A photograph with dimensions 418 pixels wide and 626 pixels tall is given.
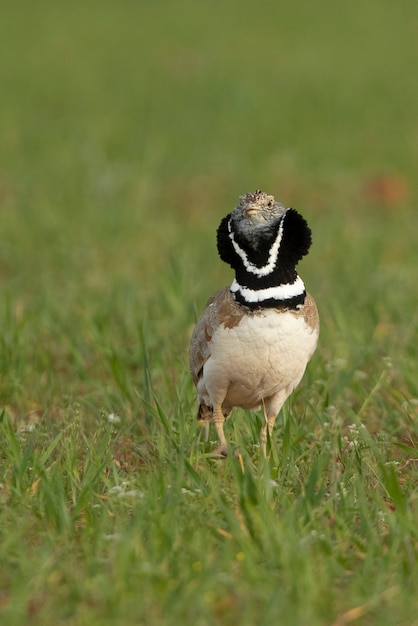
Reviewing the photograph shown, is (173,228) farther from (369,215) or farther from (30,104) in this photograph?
(30,104)

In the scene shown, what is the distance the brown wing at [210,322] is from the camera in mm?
4719

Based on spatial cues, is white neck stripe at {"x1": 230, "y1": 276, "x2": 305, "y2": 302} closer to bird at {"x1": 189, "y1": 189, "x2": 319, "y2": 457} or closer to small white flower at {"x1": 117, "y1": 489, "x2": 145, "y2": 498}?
bird at {"x1": 189, "y1": 189, "x2": 319, "y2": 457}

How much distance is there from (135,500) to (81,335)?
289 cm

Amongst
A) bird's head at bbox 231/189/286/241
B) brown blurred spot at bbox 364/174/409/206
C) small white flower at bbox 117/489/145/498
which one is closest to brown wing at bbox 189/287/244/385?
bird's head at bbox 231/189/286/241

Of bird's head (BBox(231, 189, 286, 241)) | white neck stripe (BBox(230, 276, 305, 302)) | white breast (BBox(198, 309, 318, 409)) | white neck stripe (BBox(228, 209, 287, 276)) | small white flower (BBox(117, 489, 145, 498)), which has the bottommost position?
small white flower (BBox(117, 489, 145, 498))

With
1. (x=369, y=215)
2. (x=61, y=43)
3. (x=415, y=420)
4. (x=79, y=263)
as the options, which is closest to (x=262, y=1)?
(x=61, y=43)

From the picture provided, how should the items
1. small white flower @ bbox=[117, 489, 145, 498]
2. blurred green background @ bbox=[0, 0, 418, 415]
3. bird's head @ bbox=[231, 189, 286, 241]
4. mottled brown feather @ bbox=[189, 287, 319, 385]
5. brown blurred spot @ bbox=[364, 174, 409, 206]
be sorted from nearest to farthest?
small white flower @ bbox=[117, 489, 145, 498], bird's head @ bbox=[231, 189, 286, 241], mottled brown feather @ bbox=[189, 287, 319, 385], blurred green background @ bbox=[0, 0, 418, 415], brown blurred spot @ bbox=[364, 174, 409, 206]

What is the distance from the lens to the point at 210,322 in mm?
4879

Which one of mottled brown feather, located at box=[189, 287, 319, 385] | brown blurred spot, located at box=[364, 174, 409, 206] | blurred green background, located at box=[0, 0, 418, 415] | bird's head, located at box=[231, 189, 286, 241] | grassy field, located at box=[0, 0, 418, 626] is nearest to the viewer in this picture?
grassy field, located at box=[0, 0, 418, 626]

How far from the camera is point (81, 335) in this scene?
7066 millimetres

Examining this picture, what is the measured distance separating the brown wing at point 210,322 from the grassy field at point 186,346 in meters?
0.25

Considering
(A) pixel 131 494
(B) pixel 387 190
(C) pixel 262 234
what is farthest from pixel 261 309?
(B) pixel 387 190

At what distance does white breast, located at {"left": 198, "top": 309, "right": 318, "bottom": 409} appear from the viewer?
463cm

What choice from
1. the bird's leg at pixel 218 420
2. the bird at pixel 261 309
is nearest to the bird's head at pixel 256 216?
the bird at pixel 261 309
